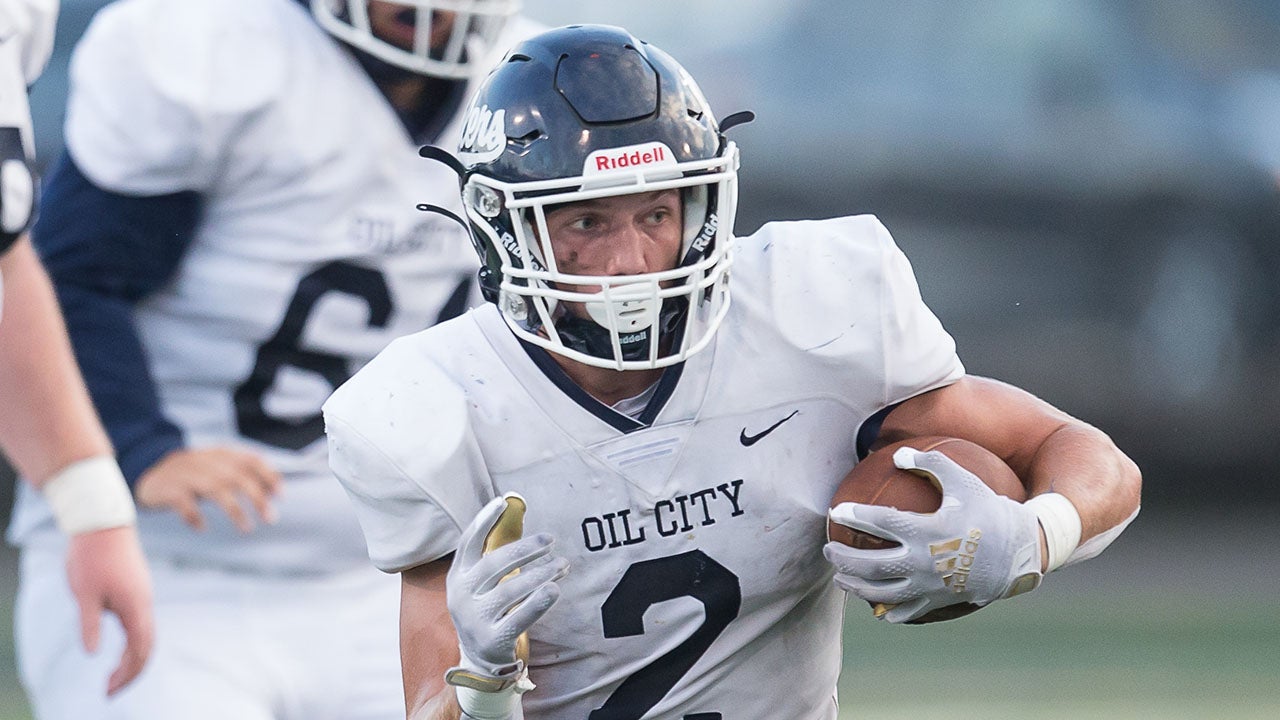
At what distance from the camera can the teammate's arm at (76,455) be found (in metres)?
3.41

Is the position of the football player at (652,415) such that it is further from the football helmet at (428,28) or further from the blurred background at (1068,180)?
the blurred background at (1068,180)

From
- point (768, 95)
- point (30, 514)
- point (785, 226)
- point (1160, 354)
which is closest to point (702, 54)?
point (768, 95)

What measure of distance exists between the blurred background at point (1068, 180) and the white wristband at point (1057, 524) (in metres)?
3.86

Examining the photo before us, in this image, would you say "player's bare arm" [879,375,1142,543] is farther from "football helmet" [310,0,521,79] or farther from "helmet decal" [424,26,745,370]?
"football helmet" [310,0,521,79]

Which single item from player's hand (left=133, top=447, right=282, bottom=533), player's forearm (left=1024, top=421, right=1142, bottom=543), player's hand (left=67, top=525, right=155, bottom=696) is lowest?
player's hand (left=67, top=525, right=155, bottom=696)

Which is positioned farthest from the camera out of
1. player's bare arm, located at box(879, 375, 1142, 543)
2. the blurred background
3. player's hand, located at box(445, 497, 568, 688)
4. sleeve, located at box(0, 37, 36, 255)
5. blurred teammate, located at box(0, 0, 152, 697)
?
the blurred background

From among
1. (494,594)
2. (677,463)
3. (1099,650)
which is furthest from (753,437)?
(1099,650)

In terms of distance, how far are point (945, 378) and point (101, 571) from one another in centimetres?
177

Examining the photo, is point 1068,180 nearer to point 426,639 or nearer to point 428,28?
point 428,28

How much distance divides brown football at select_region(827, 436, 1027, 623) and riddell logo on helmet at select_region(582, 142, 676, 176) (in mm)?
421

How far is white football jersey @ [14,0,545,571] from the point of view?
141 inches

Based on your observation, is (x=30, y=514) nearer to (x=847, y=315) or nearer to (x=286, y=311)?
(x=286, y=311)

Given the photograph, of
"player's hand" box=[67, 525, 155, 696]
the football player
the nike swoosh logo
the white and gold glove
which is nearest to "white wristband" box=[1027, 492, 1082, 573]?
the football player

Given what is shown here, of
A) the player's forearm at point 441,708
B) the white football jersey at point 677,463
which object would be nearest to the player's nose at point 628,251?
the white football jersey at point 677,463
